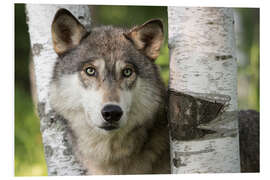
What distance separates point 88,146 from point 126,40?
2.55 ft

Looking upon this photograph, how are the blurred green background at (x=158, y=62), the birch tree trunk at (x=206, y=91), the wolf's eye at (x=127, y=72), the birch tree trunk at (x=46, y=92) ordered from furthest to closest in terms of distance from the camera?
the blurred green background at (x=158, y=62)
the birch tree trunk at (x=46, y=92)
the wolf's eye at (x=127, y=72)
the birch tree trunk at (x=206, y=91)

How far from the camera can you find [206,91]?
1.98 meters

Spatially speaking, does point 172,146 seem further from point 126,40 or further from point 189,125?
point 126,40

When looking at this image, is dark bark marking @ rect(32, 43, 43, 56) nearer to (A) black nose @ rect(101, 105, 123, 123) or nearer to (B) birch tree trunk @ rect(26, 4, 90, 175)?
(B) birch tree trunk @ rect(26, 4, 90, 175)

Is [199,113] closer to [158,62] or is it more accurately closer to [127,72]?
[127,72]

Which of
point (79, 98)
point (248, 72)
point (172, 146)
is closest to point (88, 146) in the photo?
point (79, 98)

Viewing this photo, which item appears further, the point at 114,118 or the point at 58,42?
the point at 58,42

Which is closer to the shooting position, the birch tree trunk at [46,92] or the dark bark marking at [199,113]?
the dark bark marking at [199,113]

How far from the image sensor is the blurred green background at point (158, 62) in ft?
9.64

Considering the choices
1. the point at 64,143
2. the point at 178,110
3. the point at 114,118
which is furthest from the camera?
the point at 64,143

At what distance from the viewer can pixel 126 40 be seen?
2225 millimetres

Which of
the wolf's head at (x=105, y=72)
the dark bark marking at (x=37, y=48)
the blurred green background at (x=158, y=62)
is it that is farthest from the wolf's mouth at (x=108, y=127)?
the blurred green background at (x=158, y=62)

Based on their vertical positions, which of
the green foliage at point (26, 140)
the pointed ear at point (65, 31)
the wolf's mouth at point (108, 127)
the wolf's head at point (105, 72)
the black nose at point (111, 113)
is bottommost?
the green foliage at point (26, 140)

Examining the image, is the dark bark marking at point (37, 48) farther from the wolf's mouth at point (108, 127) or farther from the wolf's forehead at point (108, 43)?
the wolf's mouth at point (108, 127)
